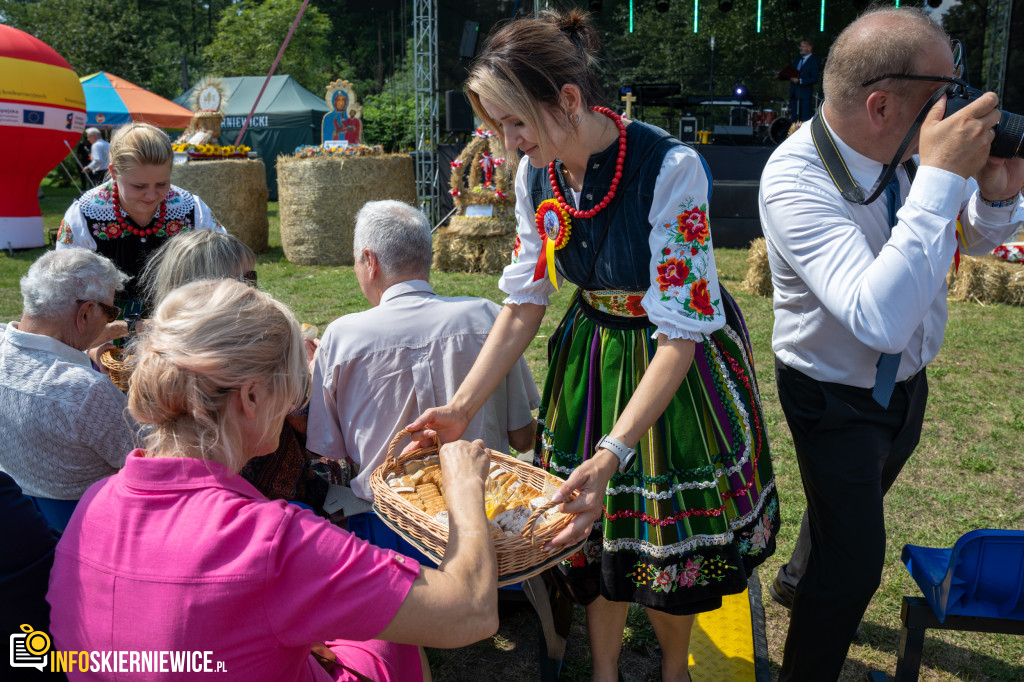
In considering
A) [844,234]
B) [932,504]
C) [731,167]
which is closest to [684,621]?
[844,234]

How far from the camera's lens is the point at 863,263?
1.63 m

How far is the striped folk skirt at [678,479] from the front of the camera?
1.92 m

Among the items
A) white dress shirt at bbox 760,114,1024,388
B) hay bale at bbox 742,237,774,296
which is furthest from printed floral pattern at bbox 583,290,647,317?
hay bale at bbox 742,237,774,296

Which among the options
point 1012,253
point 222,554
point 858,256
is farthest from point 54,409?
point 1012,253

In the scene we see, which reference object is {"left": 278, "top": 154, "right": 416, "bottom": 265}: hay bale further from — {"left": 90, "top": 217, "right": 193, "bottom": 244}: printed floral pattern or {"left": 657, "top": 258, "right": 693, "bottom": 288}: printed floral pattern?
{"left": 657, "top": 258, "right": 693, "bottom": 288}: printed floral pattern

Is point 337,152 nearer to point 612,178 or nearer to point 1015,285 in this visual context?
point 1015,285

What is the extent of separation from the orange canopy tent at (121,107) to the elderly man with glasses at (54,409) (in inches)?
691

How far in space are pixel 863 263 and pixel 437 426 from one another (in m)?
1.07

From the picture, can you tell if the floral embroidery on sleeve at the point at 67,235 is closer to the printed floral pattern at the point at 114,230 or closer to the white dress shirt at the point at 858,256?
the printed floral pattern at the point at 114,230

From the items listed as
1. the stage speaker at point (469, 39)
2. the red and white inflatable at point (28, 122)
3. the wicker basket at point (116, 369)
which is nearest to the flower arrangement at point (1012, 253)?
the wicker basket at point (116, 369)

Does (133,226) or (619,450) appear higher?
(133,226)

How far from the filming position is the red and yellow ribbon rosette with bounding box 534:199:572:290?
2.01 m

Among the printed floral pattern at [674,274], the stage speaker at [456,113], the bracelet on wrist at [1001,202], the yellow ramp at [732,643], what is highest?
the stage speaker at [456,113]

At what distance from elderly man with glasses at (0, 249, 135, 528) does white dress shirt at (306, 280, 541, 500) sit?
55 centimetres
